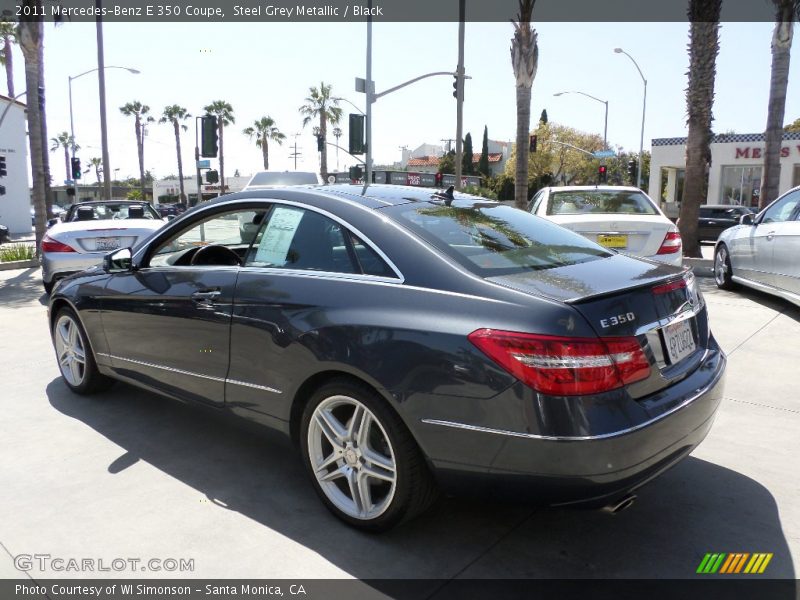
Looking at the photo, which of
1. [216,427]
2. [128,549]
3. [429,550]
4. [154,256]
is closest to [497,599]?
[429,550]

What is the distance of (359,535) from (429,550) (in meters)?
0.33

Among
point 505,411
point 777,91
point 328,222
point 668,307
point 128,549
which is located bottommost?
point 128,549

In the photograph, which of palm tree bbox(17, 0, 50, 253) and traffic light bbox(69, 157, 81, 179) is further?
traffic light bbox(69, 157, 81, 179)

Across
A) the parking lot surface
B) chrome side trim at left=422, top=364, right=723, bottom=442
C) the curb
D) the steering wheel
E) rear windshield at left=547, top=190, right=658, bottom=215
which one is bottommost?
the curb

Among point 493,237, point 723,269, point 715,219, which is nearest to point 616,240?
point 723,269

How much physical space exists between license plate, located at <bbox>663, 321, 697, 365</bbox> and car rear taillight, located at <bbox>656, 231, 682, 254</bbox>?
5.05m

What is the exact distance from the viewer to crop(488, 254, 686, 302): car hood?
2.60 metres

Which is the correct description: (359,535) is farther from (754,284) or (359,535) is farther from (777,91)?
(777,91)

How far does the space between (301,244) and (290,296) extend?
0.32 meters

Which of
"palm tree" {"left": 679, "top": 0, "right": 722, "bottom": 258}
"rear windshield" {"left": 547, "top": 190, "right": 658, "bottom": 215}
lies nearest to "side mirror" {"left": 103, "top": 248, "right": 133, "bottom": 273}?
"rear windshield" {"left": 547, "top": 190, "right": 658, "bottom": 215}

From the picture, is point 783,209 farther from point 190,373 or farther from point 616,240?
point 190,373

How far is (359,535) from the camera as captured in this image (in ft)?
9.71

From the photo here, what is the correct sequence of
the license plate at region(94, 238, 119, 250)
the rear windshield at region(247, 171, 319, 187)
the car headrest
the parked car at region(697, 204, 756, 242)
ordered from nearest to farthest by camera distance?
the license plate at region(94, 238, 119, 250)
the car headrest
the rear windshield at region(247, 171, 319, 187)
the parked car at region(697, 204, 756, 242)

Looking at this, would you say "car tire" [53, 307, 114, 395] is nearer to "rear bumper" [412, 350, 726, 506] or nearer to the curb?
"rear bumper" [412, 350, 726, 506]
